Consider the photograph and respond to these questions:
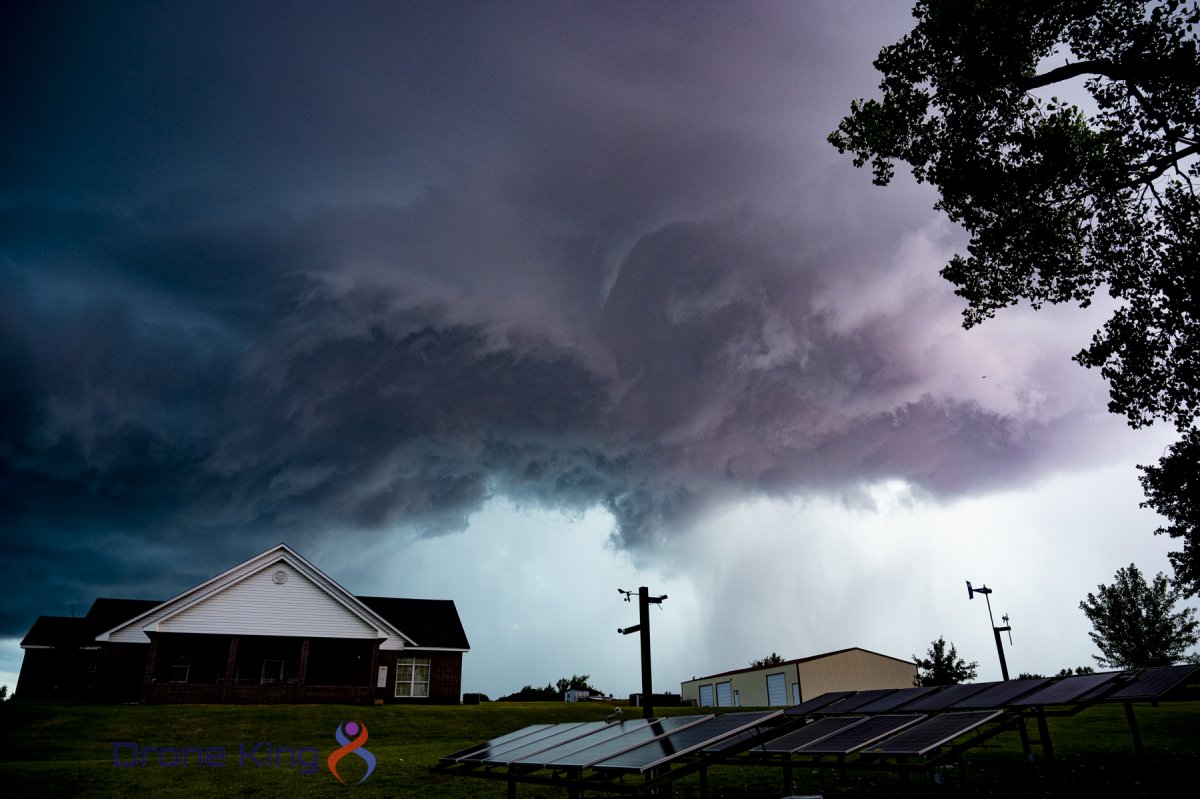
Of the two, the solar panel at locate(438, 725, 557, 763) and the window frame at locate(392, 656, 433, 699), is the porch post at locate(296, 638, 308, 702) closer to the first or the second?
the window frame at locate(392, 656, 433, 699)

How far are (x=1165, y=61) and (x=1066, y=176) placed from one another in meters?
3.35

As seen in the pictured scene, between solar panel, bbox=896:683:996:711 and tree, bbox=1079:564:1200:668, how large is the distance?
2264 inches

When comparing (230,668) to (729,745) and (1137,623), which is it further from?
(1137,623)

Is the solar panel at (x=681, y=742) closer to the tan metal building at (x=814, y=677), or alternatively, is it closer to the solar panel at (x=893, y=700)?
the solar panel at (x=893, y=700)

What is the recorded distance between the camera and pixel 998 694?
48.3 feet

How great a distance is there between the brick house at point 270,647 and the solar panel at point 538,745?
99.0ft

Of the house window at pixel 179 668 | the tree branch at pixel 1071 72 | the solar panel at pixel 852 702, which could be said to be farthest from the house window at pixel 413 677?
the tree branch at pixel 1071 72

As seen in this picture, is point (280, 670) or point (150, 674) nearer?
point (150, 674)

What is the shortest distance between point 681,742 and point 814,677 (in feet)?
162

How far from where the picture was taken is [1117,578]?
62.3 meters

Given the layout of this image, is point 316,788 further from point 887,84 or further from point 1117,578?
point 1117,578

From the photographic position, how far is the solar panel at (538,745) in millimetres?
10781

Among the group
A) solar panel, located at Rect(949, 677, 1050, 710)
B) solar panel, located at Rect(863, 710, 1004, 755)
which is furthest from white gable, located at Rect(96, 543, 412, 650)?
solar panel, located at Rect(863, 710, 1004, 755)

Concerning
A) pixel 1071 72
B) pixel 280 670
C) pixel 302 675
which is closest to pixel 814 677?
pixel 302 675
